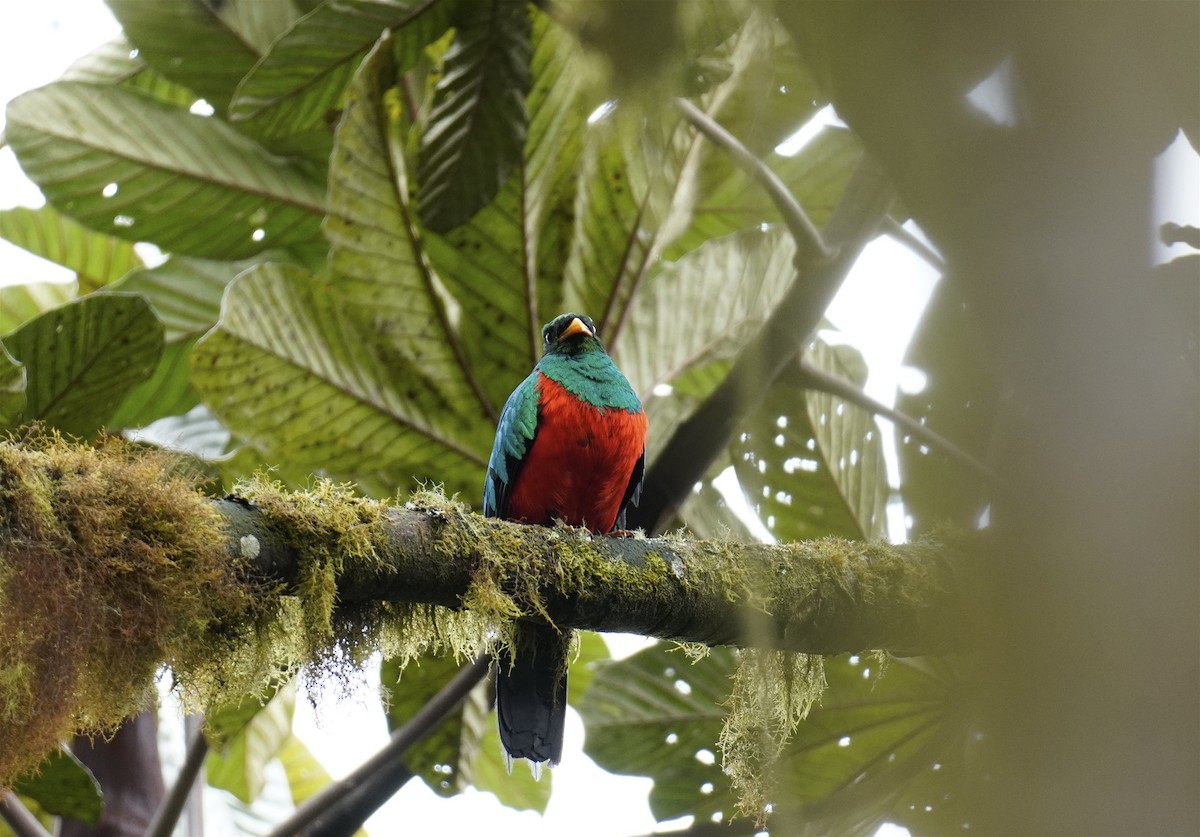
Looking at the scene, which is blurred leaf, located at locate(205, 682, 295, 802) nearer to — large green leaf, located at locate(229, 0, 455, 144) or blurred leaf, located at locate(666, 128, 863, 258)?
large green leaf, located at locate(229, 0, 455, 144)

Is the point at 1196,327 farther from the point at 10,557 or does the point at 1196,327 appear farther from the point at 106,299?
the point at 106,299

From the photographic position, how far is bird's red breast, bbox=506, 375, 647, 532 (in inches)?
141

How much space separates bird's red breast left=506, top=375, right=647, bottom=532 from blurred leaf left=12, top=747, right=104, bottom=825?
148 centimetres

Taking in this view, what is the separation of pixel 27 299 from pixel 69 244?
30 centimetres

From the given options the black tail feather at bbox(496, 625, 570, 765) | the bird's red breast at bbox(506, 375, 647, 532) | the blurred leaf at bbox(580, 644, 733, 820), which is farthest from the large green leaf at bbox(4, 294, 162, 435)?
the blurred leaf at bbox(580, 644, 733, 820)

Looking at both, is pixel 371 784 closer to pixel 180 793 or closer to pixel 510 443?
pixel 180 793

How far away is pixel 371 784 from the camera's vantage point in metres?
3.37

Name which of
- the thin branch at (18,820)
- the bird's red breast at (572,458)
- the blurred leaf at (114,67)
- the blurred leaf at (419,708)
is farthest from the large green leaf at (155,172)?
the thin branch at (18,820)

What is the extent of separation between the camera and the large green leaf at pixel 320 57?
10.8 ft

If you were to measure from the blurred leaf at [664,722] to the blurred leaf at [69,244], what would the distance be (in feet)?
9.15

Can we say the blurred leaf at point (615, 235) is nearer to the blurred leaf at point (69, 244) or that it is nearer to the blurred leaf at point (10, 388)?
the blurred leaf at point (10, 388)

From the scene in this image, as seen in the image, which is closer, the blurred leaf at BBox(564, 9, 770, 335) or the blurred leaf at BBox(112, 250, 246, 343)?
the blurred leaf at BBox(564, 9, 770, 335)

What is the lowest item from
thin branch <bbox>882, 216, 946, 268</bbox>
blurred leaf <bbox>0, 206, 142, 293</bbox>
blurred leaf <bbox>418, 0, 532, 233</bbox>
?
thin branch <bbox>882, 216, 946, 268</bbox>

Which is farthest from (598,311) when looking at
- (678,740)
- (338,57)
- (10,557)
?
(10,557)
